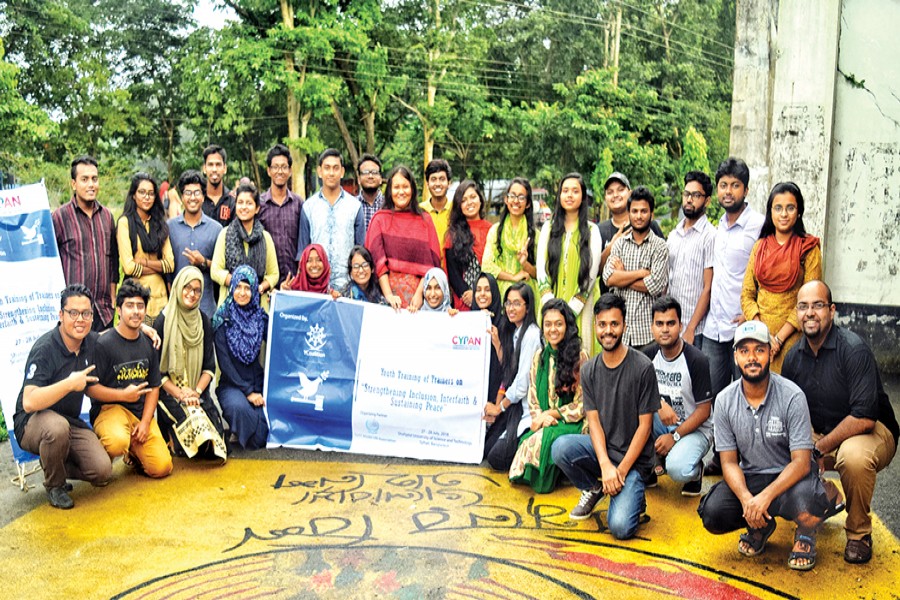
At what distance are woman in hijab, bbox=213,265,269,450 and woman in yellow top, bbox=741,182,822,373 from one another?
3435mm

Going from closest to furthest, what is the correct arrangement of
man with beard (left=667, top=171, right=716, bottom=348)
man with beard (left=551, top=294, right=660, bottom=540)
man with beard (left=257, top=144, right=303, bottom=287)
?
Result: 1. man with beard (left=551, top=294, right=660, bottom=540)
2. man with beard (left=667, top=171, right=716, bottom=348)
3. man with beard (left=257, top=144, right=303, bottom=287)

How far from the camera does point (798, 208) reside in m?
5.71

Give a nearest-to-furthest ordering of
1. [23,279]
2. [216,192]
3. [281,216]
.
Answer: [23,279], [281,216], [216,192]

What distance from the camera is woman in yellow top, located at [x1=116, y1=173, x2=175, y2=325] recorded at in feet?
22.5

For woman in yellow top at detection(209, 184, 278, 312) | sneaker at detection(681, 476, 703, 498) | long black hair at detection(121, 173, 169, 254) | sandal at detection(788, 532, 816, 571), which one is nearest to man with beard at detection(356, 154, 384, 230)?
woman in yellow top at detection(209, 184, 278, 312)

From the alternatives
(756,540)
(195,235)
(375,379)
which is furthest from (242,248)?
(756,540)

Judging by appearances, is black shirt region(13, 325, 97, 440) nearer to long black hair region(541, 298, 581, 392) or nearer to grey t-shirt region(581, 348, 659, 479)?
long black hair region(541, 298, 581, 392)

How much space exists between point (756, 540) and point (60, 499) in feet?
13.0

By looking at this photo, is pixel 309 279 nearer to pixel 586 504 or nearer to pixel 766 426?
pixel 586 504

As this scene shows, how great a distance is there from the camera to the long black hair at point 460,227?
7.13 metres

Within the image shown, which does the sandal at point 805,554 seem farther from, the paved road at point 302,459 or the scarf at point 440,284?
the scarf at point 440,284

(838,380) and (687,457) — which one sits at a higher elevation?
(838,380)

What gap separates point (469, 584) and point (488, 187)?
33.2 m

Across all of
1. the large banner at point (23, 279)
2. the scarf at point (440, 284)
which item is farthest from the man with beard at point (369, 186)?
the large banner at point (23, 279)
